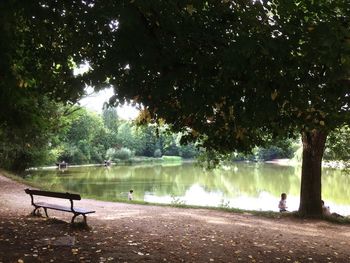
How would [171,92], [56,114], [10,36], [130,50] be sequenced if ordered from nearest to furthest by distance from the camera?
[130,50], [171,92], [10,36], [56,114]

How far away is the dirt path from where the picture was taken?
638 cm

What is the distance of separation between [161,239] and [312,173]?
679 cm

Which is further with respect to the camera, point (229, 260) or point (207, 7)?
point (229, 260)

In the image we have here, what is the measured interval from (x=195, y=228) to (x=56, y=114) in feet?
44.0

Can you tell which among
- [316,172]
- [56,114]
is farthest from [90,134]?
[316,172]

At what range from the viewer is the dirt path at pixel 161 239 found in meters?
6.38

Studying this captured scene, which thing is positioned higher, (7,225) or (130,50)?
(130,50)

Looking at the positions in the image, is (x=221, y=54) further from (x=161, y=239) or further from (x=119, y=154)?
(x=119, y=154)

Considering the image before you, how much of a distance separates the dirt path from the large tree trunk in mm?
1266

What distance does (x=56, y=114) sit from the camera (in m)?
21.1

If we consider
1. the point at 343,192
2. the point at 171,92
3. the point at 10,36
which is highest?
the point at 10,36

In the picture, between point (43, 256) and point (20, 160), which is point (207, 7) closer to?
point (43, 256)

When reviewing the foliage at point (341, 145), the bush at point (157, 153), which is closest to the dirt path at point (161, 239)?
the foliage at point (341, 145)

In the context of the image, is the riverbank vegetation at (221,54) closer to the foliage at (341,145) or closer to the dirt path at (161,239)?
the dirt path at (161,239)
